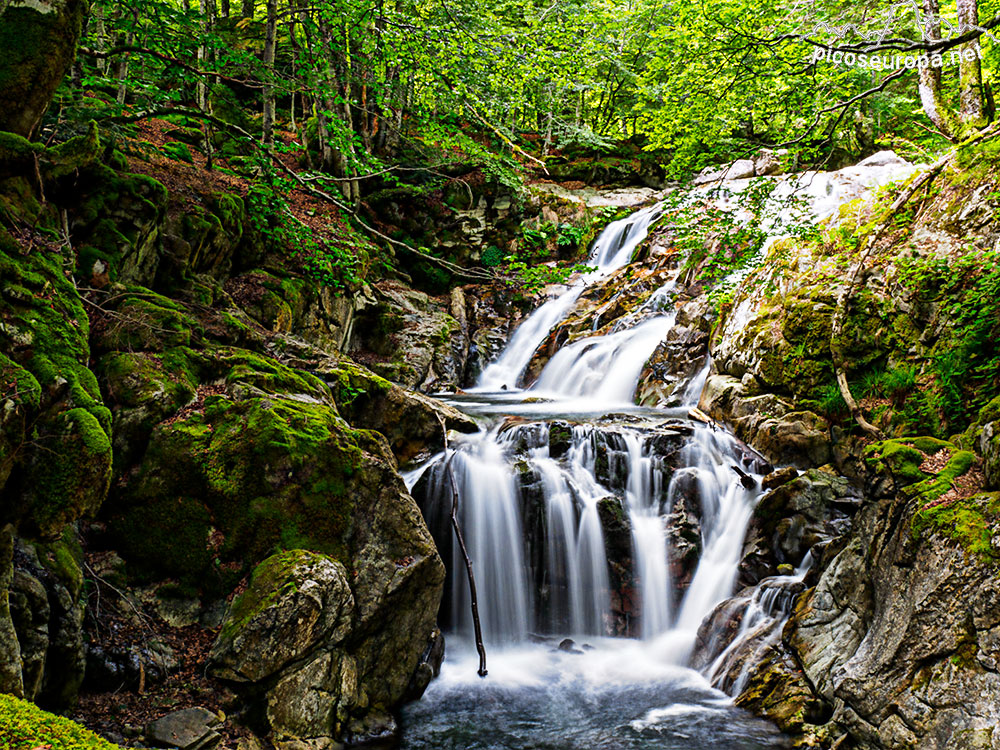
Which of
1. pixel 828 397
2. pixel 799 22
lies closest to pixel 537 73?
pixel 799 22

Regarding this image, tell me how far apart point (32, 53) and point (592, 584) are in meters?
7.89

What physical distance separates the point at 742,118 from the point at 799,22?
1.71m

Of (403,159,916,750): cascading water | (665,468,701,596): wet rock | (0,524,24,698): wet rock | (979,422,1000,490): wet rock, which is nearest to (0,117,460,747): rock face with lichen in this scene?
(0,524,24,698): wet rock

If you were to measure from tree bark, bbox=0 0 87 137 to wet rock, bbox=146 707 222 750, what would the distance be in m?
4.82

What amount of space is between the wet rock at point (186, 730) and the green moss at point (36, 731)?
9.51 ft

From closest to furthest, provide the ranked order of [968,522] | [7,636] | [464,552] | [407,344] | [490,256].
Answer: [7,636] < [968,522] < [464,552] < [407,344] < [490,256]

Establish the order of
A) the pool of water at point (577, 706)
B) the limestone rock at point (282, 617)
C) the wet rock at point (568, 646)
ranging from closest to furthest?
1. the limestone rock at point (282, 617)
2. the pool of water at point (577, 706)
3. the wet rock at point (568, 646)

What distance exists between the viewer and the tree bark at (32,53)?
4309 mm

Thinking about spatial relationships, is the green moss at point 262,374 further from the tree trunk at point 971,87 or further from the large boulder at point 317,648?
the tree trunk at point 971,87

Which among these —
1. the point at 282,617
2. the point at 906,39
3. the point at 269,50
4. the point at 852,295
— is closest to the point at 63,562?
the point at 282,617

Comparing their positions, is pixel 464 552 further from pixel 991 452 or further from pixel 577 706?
pixel 991 452

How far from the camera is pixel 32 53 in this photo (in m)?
4.36

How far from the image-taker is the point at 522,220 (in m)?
18.1

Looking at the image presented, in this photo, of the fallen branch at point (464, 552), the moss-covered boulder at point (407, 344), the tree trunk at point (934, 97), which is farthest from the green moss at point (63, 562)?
the tree trunk at point (934, 97)
